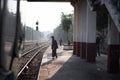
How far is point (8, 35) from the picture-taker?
6113 mm

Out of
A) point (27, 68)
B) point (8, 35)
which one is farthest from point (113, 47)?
point (8, 35)

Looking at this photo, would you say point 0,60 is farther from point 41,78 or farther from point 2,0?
point 41,78

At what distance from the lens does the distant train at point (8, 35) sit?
5.79m

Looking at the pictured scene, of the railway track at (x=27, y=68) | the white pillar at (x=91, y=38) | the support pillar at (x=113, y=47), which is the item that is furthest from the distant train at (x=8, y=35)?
the white pillar at (x=91, y=38)

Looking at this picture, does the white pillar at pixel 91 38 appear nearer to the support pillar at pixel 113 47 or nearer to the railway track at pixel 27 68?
the railway track at pixel 27 68

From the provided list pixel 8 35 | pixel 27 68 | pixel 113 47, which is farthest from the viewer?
pixel 27 68

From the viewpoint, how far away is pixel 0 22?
18.7 ft

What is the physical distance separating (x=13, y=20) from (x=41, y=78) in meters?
11.0

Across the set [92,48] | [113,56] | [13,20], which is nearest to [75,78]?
[113,56]

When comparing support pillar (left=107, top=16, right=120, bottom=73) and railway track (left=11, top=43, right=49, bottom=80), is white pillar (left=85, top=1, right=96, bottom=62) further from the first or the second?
support pillar (left=107, top=16, right=120, bottom=73)

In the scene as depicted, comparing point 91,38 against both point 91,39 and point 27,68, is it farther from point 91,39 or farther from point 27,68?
point 27,68

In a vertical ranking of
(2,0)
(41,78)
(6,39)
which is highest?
(2,0)

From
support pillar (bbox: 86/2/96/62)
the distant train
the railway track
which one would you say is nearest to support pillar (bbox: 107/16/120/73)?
the railway track

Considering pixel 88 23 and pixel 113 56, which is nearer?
pixel 113 56
